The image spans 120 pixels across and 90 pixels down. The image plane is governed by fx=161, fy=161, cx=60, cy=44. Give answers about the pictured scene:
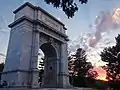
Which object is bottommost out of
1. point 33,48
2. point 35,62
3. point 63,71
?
point 63,71

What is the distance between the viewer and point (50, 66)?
24891mm

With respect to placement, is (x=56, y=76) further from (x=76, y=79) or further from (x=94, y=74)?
(x=94, y=74)

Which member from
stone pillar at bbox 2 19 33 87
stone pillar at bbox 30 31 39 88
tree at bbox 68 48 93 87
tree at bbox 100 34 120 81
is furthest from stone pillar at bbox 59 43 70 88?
tree at bbox 68 48 93 87

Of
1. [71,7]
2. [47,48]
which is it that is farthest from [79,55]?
[71,7]

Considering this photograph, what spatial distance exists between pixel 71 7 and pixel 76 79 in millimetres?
28444

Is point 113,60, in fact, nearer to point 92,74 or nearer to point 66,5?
point 92,74

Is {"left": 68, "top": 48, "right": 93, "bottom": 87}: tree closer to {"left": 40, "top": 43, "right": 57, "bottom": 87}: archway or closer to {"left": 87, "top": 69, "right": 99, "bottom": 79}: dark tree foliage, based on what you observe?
{"left": 87, "top": 69, "right": 99, "bottom": 79}: dark tree foliage

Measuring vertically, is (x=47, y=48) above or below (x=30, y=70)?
above

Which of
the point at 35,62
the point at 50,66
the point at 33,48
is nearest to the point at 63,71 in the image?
the point at 50,66

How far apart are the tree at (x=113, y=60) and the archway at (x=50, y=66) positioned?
13.7 meters

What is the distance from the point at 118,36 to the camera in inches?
1366

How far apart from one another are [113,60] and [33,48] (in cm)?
1929

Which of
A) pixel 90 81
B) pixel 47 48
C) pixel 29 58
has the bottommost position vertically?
pixel 90 81

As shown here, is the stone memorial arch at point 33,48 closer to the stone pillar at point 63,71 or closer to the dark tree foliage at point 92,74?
the stone pillar at point 63,71
